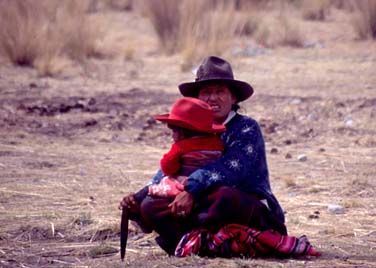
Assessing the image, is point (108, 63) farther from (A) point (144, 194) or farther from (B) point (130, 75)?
Result: (A) point (144, 194)

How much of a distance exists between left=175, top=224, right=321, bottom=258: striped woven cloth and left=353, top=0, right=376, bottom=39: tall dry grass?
37.8ft

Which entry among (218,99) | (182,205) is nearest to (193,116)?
(218,99)

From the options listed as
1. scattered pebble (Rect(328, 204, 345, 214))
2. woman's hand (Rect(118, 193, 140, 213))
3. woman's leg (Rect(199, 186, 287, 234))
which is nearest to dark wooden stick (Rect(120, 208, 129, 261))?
woman's hand (Rect(118, 193, 140, 213))

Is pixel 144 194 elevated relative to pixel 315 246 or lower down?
elevated

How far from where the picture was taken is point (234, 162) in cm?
518

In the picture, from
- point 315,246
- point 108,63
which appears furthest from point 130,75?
point 315,246

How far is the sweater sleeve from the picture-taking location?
507 cm

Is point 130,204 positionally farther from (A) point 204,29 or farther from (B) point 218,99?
(A) point 204,29

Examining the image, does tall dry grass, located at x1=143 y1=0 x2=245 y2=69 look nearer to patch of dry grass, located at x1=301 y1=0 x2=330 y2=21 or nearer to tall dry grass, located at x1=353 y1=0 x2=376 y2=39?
Result: tall dry grass, located at x1=353 y1=0 x2=376 y2=39

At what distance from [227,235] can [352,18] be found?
12.2m

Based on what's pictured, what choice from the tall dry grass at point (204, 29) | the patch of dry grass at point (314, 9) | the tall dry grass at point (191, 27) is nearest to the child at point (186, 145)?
the tall dry grass at point (204, 29)

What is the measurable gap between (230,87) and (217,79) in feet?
0.39

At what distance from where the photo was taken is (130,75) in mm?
13609

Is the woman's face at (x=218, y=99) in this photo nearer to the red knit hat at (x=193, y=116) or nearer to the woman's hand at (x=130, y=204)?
the red knit hat at (x=193, y=116)
